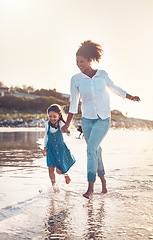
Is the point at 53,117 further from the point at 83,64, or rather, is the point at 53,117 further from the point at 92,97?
the point at 83,64

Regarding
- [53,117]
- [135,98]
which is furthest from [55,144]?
[135,98]

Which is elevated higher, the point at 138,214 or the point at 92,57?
the point at 92,57

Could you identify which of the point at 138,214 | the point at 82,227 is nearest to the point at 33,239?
the point at 82,227

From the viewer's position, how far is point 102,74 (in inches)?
191

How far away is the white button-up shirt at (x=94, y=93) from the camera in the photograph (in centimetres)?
472

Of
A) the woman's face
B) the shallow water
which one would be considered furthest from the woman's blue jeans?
the woman's face

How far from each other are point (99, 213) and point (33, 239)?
1.07m

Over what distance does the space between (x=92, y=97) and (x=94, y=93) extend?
0.19 feet

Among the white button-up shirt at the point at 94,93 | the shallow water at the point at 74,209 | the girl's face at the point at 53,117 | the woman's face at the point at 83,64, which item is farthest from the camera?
the girl's face at the point at 53,117

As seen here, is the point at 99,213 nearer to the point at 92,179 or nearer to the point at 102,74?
the point at 92,179

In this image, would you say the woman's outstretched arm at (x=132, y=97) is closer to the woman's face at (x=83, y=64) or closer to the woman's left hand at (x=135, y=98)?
the woman's left hand at (x=135, y=98)

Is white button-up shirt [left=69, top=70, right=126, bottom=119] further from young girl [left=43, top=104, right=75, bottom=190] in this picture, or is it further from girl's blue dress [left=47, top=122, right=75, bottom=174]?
girl's blue dress [left=47, top=122, right=75, bottom=174]

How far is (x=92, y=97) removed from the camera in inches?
185

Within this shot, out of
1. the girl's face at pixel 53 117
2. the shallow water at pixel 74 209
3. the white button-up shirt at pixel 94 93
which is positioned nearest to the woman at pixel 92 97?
the white button-up shirt at pixel 94 93
